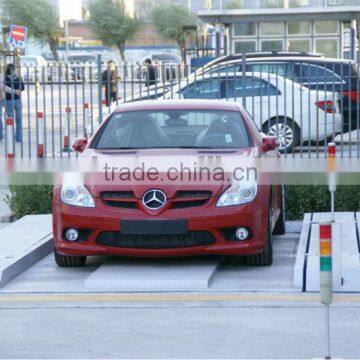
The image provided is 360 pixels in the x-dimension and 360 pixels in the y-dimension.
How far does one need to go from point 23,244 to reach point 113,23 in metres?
74.1

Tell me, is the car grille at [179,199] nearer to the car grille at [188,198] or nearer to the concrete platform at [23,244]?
the car grille at [188,198]

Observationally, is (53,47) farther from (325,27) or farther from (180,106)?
(180,106)

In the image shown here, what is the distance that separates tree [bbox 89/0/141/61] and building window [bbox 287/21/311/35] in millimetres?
46316

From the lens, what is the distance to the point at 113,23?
84.1 m

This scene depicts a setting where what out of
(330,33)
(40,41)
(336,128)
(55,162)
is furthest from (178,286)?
(40,41)

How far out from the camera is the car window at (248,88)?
16.1 meters

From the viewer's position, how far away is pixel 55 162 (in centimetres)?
1450

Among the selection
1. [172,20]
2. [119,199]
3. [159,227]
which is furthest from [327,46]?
[172,20]

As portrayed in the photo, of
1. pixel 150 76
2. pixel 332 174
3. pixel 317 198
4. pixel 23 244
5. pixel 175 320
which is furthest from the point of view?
pixel 150 76

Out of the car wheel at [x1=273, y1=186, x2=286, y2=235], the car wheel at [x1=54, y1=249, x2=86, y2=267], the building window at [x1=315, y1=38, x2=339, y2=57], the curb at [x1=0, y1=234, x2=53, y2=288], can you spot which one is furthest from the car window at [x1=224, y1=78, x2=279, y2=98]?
the building window at [x1=315, y1=38, x2=339, y2=57]

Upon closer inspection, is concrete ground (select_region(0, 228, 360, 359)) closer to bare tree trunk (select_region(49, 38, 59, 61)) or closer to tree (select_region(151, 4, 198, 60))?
tree (select_region(151, 4, 198, 60))

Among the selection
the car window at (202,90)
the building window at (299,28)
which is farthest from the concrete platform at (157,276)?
the building window at (299,28)

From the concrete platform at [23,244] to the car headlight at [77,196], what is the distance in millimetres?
726

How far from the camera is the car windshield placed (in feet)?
36.8
